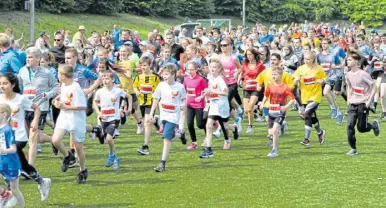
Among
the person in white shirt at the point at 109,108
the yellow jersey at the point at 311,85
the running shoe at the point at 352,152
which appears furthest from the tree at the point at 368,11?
the person in white shirt at the point at 109,108

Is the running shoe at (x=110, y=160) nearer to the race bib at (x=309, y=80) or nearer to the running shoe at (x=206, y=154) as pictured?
the running shoe at (x=206, y=154)

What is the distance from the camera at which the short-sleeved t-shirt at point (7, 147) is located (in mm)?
9211

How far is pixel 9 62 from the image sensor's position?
41.2ft

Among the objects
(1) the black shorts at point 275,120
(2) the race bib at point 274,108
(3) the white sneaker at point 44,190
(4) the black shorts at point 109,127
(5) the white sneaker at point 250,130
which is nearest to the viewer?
(3) the white sneaker at point 44,190

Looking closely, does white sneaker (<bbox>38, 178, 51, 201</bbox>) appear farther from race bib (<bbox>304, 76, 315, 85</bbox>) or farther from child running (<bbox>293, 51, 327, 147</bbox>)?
race bib (<bbox>304, 76, 315, 85</bbox>)

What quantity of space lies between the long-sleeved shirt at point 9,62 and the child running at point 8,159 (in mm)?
3360

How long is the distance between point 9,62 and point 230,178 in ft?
12.3

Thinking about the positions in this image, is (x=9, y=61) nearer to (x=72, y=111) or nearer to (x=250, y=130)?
(x=72, y=111)

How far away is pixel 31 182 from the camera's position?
38.5ft

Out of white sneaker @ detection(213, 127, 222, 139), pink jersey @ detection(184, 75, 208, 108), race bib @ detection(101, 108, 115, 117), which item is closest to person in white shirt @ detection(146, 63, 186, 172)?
race bib @ detection(101, 108, 115, 117)

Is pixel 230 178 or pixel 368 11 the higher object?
pixel 368 11

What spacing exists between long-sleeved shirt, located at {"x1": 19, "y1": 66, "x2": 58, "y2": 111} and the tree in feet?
222

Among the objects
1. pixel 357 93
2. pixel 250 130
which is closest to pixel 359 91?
pixel 357 93

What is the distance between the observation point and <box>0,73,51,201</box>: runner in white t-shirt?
10.2 meters
